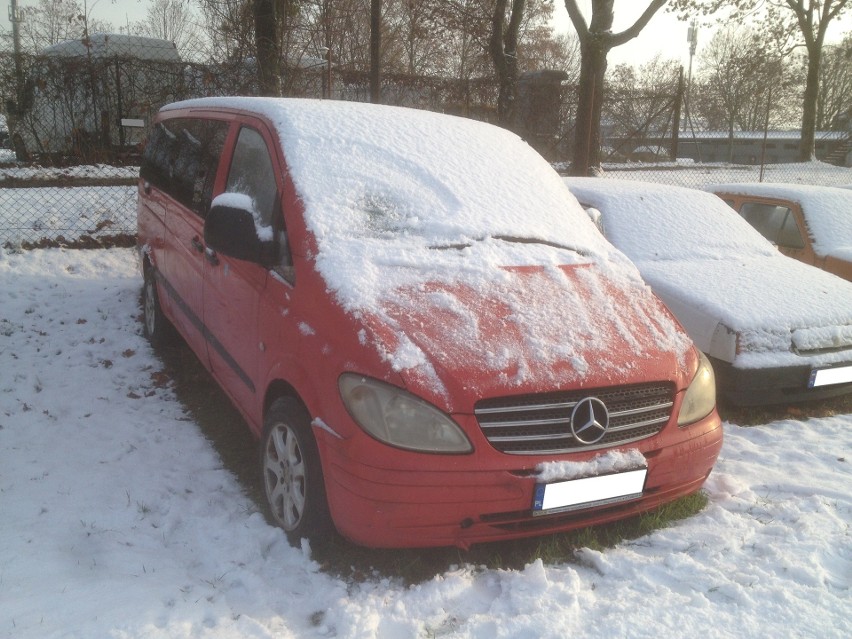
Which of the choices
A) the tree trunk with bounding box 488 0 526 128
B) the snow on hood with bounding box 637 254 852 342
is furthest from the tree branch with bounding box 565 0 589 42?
the snow on hood with bounding box 637 254 852 342

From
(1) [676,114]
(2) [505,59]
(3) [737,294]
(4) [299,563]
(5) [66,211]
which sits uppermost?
(2) [505,59]

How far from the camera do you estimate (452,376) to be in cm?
240

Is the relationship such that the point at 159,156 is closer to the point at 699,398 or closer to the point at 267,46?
the point at 699,398

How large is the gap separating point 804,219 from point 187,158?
5320 millimetres

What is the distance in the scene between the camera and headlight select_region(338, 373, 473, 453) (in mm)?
2352

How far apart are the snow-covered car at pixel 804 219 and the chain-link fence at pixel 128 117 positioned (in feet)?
20.9

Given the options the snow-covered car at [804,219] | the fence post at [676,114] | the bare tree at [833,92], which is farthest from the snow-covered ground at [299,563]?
the bare tree at [833,92]

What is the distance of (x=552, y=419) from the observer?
8.16 feet

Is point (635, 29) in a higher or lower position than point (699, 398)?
higher

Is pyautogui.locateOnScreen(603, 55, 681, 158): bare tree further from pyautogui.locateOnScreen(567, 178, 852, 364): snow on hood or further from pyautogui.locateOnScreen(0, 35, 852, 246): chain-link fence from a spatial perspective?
pyautogui.locateOnScreen(567, 178, 852, 364): snow on hood

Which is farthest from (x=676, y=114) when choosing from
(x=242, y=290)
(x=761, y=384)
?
(x=242, y=290)

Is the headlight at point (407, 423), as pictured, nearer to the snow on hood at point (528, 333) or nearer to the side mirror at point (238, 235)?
the snow on hood at point (528, 333)

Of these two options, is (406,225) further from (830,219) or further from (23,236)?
(23,236)

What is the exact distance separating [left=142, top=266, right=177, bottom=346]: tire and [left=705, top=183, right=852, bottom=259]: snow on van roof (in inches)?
215
